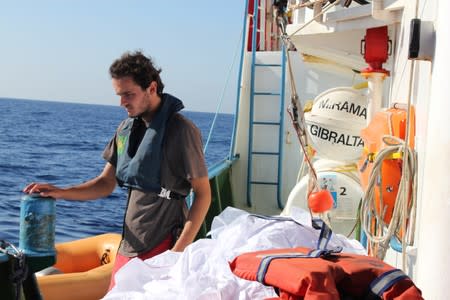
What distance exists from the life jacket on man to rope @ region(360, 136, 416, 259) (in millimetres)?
787

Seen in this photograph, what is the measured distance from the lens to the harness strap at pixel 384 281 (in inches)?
73.3

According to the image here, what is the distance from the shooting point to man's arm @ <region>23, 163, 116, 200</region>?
3482mm

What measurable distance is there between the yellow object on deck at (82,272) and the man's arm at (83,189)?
1755 millimetres

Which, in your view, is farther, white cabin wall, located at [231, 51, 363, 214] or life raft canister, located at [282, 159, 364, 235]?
white cabin wall, located at [231, 51, 363, 214]

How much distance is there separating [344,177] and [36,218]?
10.4ft

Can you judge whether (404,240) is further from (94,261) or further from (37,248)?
(94,261)

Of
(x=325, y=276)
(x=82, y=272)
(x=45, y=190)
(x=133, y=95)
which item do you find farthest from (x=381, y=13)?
(x=82, y=272)

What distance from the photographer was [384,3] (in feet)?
13.2

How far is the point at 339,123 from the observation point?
5961 mm

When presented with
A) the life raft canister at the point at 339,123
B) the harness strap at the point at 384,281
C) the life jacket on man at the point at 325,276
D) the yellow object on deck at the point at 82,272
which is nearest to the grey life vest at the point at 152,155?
the life jacket on man at the point at 325,276

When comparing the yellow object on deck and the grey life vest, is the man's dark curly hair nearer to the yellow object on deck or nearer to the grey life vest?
the grey life vest

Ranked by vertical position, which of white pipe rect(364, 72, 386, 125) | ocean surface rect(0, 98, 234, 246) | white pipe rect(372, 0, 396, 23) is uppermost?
white pipe rect(372, 0, 396, 23)

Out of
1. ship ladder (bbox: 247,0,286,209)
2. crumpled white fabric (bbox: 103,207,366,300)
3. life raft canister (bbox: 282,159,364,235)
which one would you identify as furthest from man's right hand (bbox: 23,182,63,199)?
ship ladder (bbox: 247,0,286,209)

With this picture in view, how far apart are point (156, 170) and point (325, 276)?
1638mm
